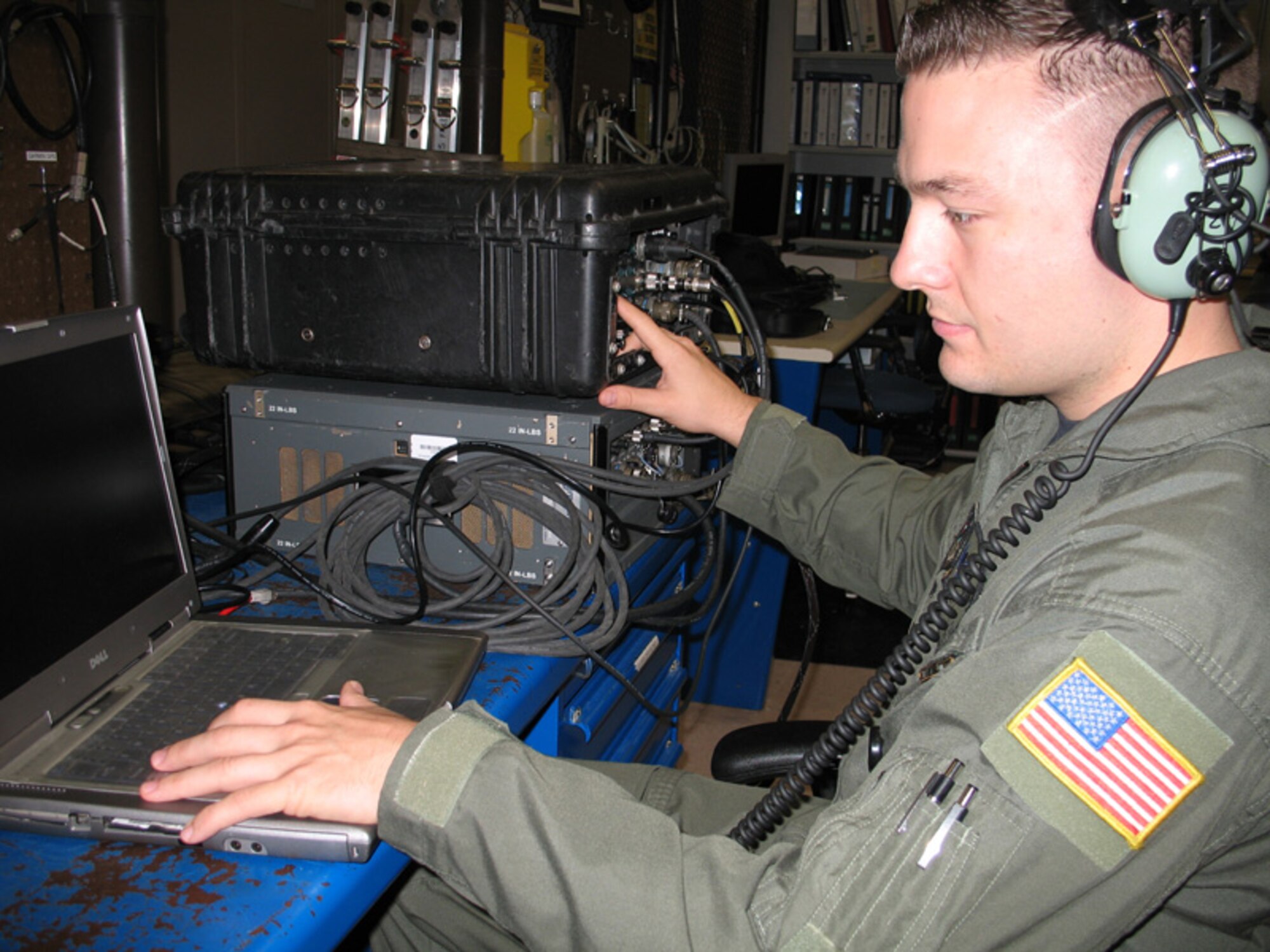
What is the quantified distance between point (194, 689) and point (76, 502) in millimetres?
180

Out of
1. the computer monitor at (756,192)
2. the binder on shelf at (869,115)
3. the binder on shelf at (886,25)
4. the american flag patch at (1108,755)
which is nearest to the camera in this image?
the american flag patch at (1108,755)

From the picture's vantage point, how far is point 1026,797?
61 cm

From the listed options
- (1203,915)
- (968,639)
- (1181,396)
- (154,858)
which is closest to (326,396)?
(154,858)

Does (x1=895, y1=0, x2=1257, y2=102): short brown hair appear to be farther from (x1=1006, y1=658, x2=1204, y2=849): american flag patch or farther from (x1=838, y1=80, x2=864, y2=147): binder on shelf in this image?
(x1=838, y1=80, x2=864, y2=147): binder on shelf

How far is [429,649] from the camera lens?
37.6 inches

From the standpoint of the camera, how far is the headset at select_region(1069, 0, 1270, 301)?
0.69m

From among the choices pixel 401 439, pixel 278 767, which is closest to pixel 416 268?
pixel 401 439

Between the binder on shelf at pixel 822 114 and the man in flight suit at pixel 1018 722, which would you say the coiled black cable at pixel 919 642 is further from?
the binder on shelf at pixel 822 114

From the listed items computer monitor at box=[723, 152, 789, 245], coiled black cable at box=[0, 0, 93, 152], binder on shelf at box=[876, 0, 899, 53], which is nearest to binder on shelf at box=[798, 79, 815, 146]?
binder on shelf at box=[876, 0, 899, 53]

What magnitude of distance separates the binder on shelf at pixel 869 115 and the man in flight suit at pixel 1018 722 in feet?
13.7

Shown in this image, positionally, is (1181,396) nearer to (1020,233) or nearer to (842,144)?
(1020,233)

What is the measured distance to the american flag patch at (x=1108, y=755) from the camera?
2.00ft

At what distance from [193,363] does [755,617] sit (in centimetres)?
142

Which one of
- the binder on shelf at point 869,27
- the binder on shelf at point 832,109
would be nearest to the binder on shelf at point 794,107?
the binder on shelf at point 832,109
